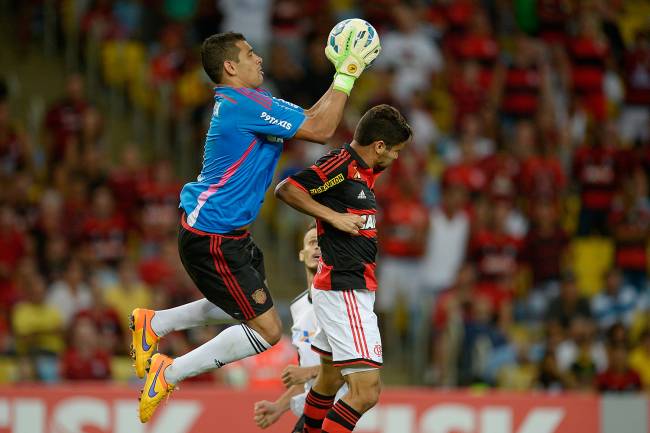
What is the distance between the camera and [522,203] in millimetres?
13727

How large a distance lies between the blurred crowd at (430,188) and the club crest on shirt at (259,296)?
13.6ft

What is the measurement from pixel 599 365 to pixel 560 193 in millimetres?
2266

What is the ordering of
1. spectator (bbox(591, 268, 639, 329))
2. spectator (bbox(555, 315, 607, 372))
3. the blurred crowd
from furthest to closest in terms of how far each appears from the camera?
spectator (bbox(591, 268, 639, 329)), spectator (bbox(555, 315, 607, 372)), the blurred crowd

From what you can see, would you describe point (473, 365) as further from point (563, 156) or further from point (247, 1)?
point (247, 1)

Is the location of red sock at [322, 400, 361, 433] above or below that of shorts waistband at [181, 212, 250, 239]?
below

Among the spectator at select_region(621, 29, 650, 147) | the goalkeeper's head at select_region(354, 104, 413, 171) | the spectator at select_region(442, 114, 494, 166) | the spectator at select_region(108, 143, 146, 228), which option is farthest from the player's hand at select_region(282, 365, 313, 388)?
the spectator at select_region(621, 29, 650, 147)

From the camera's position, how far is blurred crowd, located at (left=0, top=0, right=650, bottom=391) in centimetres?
1194

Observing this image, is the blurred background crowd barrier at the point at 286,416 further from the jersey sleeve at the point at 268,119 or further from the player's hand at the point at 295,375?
the jersey sleeve at the point at 268,119

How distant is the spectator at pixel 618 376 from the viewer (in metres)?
11.8

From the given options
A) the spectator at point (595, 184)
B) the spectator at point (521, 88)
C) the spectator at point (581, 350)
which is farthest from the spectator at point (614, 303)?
the spectator at point (521, 88)

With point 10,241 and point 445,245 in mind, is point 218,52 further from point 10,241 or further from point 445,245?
point 445,245

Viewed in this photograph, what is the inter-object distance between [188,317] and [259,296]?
0.62m

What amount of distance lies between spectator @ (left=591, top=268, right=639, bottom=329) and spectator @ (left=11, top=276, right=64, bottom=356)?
217 inches

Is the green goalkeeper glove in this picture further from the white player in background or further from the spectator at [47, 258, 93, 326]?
the spectator at [47, 258, 93, 326]
